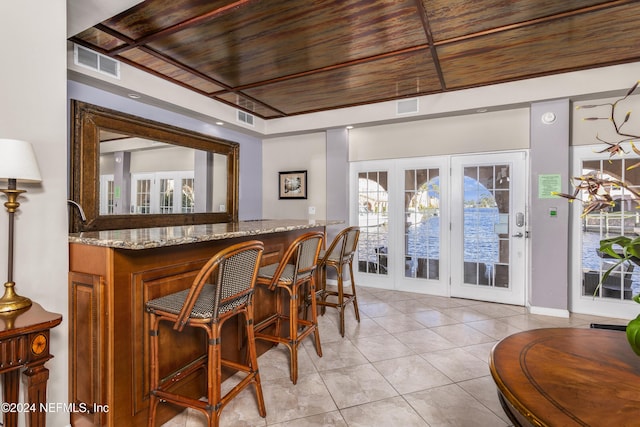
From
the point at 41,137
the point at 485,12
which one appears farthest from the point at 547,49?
the point at 41,137

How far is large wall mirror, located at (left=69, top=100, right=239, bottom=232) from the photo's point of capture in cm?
288

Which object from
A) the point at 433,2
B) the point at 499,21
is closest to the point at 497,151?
the point at 499,21

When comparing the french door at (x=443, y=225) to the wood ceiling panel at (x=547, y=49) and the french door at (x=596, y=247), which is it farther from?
the wood ceiling panel at (x=547, y=49)

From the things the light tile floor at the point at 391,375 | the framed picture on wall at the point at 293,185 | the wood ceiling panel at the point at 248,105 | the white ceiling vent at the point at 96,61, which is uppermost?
the wood ceiling panel at the point at 248,105

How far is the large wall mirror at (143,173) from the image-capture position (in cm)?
288

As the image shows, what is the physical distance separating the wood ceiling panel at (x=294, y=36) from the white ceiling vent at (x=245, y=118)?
1.30 m

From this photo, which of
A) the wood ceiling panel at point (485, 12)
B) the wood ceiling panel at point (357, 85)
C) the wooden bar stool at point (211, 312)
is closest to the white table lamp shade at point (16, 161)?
the wooden bar stool at point (211, 312)

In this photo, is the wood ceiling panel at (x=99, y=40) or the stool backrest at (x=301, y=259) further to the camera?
the wood ceiling panel at (x=99, y=40)

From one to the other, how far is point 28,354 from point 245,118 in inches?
155

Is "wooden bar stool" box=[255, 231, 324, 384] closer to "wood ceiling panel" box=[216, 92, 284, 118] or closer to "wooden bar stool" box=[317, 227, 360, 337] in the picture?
"wooden bar stool" box=[317, 227, 360, 337]

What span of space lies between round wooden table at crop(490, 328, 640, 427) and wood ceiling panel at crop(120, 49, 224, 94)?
11.3 feet

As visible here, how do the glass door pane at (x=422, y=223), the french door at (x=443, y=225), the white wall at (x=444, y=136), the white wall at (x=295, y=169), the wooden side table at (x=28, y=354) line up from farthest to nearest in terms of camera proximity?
the white wall at (x=295, y=169), the glass door pane at (x=422, y=223), the french door at (x=443, y=225), the white wall at (x=444, y=136), the wooden side table at (x=28, y=354)

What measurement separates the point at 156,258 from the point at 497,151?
3.97 metres

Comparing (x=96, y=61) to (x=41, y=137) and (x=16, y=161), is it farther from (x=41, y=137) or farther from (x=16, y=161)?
(x=16, y=161)
